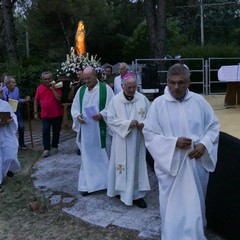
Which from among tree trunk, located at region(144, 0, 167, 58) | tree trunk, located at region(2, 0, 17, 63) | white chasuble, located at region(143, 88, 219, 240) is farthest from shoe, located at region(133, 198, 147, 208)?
tree trunk, located at region(2, 0, 17, 63)

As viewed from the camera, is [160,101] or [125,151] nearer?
[160,101]

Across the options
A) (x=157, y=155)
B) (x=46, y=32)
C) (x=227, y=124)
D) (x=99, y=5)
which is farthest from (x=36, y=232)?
(x=46, y=32)

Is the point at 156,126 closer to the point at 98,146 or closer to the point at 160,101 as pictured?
the point at 160,101

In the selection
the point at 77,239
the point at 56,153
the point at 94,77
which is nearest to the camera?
the point at 77,239

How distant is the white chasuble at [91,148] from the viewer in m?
6.00

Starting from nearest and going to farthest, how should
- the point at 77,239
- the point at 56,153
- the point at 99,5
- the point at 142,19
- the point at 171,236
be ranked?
1. the point at 171,236
2. the point at 77,239
3. the point at 56,153
4. the point at 99,5
5. the point at 142,19

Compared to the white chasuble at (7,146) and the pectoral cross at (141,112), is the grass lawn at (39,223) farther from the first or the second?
the pectoral cross at (141,112)

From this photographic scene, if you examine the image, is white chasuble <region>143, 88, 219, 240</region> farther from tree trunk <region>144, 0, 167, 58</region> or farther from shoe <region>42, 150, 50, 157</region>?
tree trunk <region>144, 0, 167, 58</region>

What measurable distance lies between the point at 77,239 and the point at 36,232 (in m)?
0.55

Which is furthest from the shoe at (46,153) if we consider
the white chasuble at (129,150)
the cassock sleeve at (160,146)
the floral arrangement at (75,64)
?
the cassock sleeve at (160,146)

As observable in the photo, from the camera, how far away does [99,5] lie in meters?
27.8

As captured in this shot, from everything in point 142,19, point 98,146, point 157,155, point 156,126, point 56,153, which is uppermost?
point 142,19

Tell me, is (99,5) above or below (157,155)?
above

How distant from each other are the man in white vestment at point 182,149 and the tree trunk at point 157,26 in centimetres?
1213
